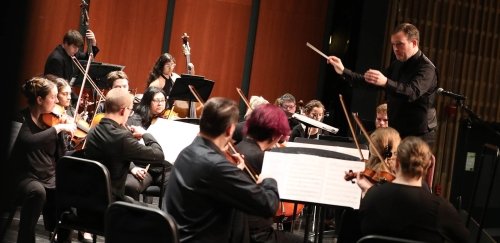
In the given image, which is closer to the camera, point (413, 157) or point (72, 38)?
point (413, 157)

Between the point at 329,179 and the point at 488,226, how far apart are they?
3.61 m

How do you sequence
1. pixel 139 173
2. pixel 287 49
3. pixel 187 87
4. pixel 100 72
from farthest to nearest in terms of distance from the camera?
pixel 287 49 < pixel 100 72 < pixel 187 87 < pixel 139 173

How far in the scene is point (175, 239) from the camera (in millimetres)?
2201

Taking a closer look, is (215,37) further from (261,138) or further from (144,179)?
(261,138)

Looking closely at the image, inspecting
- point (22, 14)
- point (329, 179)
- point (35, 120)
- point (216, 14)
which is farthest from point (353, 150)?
point (216, 14)

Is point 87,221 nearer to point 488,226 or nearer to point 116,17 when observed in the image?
point 488,226

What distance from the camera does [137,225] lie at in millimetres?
2309

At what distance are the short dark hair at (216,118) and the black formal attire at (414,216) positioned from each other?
2.17 ft

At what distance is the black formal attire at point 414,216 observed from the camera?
2.60 m

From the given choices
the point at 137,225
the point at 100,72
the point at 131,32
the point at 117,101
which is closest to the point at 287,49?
the point at 131,32

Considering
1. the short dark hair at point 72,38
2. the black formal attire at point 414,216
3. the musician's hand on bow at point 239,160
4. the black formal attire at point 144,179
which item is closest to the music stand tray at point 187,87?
the black formal attire at point 144,179

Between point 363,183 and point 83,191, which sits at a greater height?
point 363,183

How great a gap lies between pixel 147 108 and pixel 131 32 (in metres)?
3.42

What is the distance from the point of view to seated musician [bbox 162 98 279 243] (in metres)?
2.45
